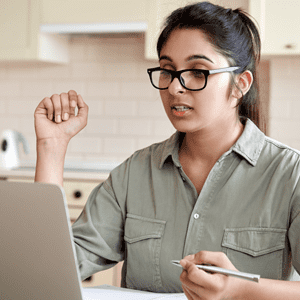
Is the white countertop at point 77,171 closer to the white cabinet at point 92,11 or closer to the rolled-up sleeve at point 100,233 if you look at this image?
the white cabinet at point 92,11

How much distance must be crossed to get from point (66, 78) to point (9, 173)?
0.78m

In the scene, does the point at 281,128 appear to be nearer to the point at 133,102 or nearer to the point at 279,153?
the point at 133,102

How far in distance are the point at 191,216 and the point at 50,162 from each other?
0.39 m

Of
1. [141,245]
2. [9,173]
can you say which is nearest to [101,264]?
[141,245]

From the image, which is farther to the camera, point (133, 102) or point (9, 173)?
point (133, 102)

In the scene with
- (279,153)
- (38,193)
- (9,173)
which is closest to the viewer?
(38,193)

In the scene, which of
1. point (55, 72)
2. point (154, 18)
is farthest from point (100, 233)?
point (55, 72)

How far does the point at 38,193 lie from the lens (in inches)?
22.5

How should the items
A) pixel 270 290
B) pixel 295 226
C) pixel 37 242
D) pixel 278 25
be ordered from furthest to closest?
pixel 278 25 < pixel 295 226 < pixel 270 290 < pixel 37 242

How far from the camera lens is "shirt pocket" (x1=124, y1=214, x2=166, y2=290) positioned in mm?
1044

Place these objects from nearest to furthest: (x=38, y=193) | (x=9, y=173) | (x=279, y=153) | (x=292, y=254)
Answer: (x=38, y=193)
(x=292, y=254)
(x=279, y=153)
(x=9, y=173)

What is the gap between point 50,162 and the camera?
115 cm

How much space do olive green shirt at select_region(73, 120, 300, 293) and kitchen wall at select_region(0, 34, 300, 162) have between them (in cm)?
160

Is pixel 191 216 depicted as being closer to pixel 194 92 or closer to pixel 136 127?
pixel 194 92
